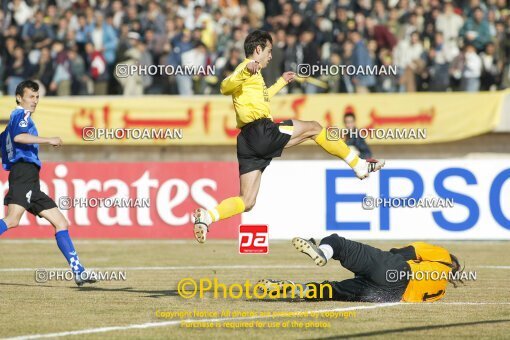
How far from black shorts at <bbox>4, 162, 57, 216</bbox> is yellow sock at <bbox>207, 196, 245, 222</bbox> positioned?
2.47 metres

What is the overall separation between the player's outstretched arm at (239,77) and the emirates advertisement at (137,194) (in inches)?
385

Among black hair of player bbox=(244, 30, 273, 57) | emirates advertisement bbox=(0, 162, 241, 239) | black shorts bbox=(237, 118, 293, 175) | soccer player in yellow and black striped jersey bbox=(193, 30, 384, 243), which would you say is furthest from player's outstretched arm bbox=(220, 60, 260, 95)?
emirates advertisement bbox=(0, 162, 241, 239)

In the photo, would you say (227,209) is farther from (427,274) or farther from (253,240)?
(427,274)

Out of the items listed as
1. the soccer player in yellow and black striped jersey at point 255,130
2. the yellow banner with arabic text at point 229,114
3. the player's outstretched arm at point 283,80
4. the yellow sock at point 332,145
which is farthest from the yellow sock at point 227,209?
the yellow banner with arabic text at point 229,114

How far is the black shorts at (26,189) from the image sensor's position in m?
13.6

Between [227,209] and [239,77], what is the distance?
57.4 inches

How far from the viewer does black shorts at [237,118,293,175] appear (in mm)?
12656

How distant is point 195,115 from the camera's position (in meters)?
25.5

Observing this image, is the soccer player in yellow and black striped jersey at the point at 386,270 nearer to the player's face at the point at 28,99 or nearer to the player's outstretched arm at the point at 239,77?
the player's outstretched arm at the point at 239,77

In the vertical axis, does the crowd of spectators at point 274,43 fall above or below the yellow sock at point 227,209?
above

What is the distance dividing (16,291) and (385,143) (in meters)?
13.9

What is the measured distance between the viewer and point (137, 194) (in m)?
22.3

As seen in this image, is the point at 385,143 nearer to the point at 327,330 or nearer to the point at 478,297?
the point at 478,297

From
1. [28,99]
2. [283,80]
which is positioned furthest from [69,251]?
[283,80]
